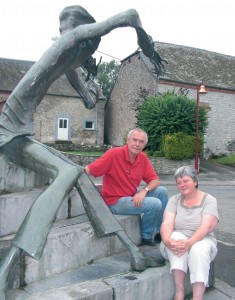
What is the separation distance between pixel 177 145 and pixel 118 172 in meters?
14.5

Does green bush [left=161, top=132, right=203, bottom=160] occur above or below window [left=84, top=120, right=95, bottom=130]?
below

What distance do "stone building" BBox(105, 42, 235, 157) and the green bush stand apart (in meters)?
5.30

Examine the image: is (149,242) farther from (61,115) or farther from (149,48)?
(61,115)

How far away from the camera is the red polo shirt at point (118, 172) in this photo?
4258 mm

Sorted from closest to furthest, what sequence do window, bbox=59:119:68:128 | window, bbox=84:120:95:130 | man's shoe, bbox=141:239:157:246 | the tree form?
man's shoe, bbox=141:239:157:246, window, bbox=59:119:68:128, window, bbox=84:120:95:130, the tree

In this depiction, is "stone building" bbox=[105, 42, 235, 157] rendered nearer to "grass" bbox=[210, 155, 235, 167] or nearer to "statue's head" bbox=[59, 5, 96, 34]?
"grass" bbox=[210, 155, 235, 167]

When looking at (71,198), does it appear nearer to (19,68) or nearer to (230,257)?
(230,257)

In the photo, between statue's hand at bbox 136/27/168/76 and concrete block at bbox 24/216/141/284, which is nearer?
concrete block at bbox 24/216/141/284

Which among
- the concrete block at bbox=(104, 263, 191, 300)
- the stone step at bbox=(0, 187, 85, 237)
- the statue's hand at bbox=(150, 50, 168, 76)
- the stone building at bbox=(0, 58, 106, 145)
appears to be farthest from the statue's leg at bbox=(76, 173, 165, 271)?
the stone building at bbox=(0, 58, 106, 145)

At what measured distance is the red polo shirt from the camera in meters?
4.26

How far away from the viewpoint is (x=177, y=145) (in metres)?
18.5

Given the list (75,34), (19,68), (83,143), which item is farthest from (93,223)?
(19,68)

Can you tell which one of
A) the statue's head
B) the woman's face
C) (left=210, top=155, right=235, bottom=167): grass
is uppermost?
the statue's head

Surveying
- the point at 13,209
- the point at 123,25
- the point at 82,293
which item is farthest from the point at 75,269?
the point at 123,25
